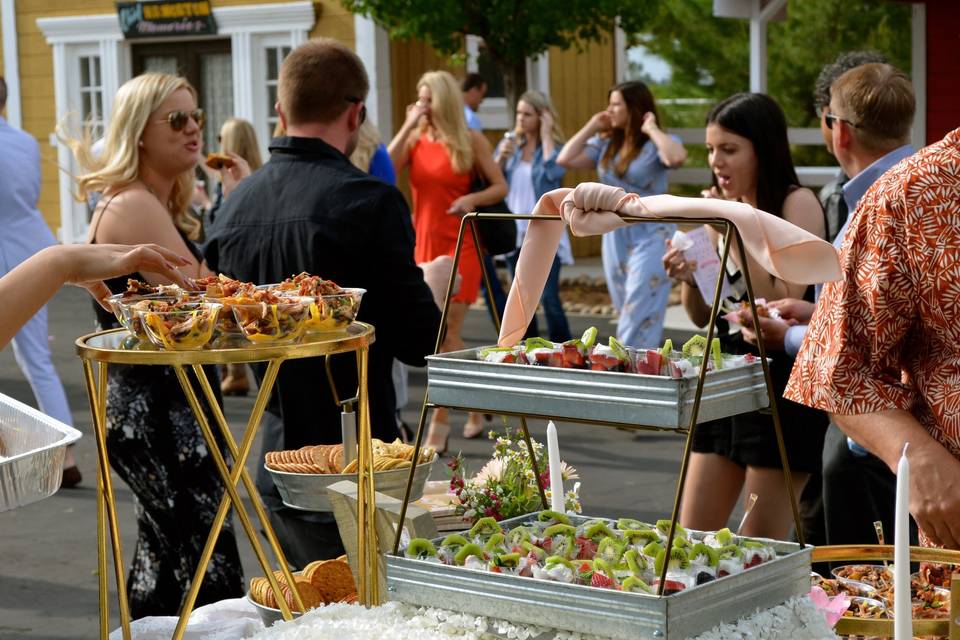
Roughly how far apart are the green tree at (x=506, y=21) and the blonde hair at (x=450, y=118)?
5.79m

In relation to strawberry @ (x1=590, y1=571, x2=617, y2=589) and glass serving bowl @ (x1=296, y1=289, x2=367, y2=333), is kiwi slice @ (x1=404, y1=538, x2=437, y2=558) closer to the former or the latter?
strawberry @ (x1=590, y1=571, x2=617, y2=589)

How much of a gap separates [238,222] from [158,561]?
1.08 meters

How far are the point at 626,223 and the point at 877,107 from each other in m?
2.22

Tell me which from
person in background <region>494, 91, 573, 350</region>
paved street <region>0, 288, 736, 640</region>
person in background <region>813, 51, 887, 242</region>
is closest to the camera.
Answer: person in background <region>813, 51, 887, 242</region>

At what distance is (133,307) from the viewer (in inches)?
87.9

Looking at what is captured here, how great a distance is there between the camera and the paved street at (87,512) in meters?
5.08

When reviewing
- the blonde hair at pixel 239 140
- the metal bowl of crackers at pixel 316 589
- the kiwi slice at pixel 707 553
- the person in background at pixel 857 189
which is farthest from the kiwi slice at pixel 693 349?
the blonde hair at pixel 239 140

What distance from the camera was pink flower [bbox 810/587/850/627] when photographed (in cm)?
197

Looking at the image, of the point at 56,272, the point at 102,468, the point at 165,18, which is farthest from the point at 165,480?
the point at 165,18

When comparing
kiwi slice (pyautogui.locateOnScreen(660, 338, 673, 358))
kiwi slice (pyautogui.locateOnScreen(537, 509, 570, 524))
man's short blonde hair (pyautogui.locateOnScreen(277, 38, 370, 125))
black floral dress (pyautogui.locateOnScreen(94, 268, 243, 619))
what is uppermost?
man's short blonde hair (pyautogui.locateOnScreen(277, 38, 370, 125))

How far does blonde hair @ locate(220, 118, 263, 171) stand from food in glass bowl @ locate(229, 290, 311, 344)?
6.80 metres

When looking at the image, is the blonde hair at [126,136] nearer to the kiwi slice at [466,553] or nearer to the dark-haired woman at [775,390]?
the dark-haired woman at [775,390]

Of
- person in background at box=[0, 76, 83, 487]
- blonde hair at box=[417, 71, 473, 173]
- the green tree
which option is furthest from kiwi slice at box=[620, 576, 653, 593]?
the green tree

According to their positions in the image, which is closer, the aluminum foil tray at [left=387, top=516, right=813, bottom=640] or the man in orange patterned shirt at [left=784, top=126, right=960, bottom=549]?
the aluminum foil tray at [left=387, top=516, right=813, bottom=640]
